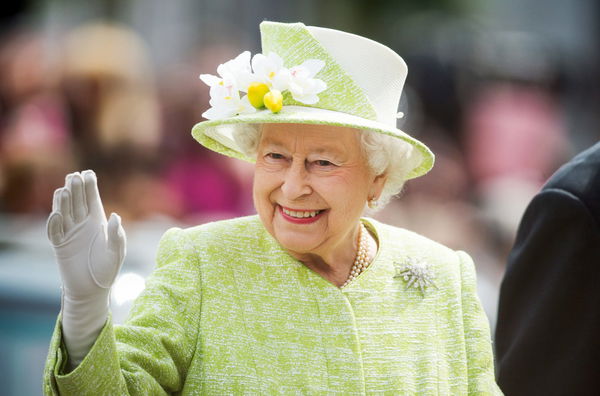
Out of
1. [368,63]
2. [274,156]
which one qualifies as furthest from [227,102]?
[368,63]

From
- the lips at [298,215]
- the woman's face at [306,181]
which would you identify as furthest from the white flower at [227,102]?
the lips at [298,215]

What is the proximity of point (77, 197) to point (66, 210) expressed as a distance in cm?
4

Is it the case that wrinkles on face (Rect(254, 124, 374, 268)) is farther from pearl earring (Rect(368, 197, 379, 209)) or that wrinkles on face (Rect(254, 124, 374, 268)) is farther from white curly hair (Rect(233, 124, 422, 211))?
pearl earring (Rect(368, 197, 379, 209))

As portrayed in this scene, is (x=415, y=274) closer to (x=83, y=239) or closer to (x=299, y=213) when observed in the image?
(x=299, y=213)

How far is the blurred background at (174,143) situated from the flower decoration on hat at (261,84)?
50.0 inches

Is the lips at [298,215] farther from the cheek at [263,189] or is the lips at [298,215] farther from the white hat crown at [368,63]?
the white hat crown at [368,63]

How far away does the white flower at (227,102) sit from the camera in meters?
3.16

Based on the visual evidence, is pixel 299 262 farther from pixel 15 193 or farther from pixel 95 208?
pixel 15 193

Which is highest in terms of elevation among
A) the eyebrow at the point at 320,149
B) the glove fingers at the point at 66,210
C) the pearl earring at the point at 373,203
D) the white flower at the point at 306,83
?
the white flower at the point at 306,83

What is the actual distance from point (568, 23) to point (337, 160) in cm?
1142

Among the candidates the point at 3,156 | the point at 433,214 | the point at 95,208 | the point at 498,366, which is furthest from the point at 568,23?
the point at 95,208

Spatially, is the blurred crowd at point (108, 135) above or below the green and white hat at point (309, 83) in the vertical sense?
below

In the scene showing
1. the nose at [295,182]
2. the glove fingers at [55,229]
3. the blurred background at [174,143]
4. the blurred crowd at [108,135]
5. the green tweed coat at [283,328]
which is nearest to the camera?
the glove fingers at [55,229]

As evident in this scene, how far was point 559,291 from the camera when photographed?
3.44 m
